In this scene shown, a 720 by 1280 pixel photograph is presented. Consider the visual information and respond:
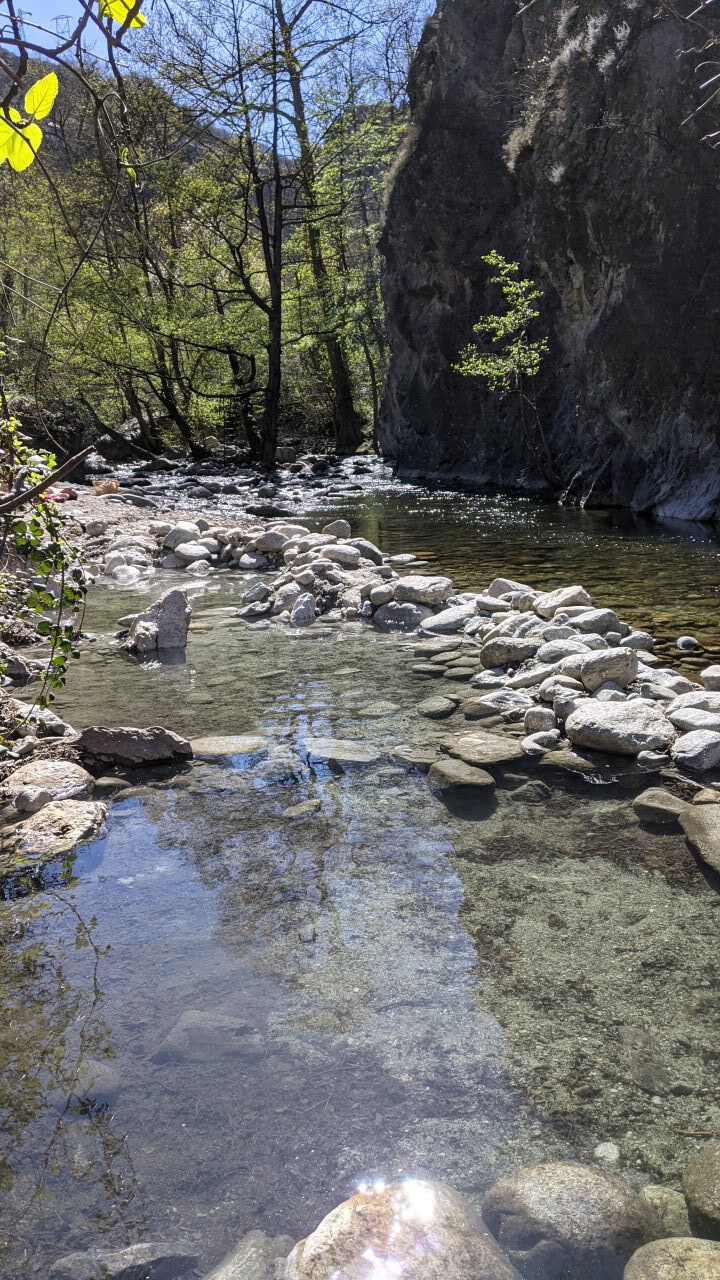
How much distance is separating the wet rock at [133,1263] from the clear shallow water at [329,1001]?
0.10 ft

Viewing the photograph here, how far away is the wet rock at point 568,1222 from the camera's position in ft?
4.89

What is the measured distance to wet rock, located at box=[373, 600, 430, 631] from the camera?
6.09m

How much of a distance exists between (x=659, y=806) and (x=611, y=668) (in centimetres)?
123

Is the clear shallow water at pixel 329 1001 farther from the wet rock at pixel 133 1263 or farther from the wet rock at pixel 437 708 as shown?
the wet rock at pixel 437 708

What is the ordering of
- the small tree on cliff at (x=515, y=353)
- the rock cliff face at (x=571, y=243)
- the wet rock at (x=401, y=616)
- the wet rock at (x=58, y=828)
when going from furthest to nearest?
1. the small tree on cliff at (x=515, y=353)
2. the rock cliff face at (x=571, y=243)
3. the wet rock at (x=401, y=616)
4. the wet rock at (x=58, y=828)

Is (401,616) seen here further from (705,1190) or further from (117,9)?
(117,9)

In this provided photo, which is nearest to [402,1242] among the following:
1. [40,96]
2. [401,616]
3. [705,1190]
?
[705,1190]

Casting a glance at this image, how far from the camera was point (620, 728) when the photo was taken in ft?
11.9

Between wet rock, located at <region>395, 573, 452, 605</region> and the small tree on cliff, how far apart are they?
24.9 ft

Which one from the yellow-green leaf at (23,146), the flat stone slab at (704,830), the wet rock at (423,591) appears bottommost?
the flat stone slab at (704,830)

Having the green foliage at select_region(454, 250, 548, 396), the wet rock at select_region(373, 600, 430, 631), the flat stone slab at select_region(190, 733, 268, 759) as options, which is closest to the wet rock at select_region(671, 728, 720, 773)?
the flat stone slab at select_region(190, 733, 268, 759)

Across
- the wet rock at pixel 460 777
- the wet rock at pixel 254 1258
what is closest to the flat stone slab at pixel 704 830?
the wet rock at pixel 460 777

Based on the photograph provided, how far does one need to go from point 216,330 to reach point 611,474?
9579mm

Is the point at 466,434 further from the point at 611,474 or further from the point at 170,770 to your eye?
the point at 170,770
